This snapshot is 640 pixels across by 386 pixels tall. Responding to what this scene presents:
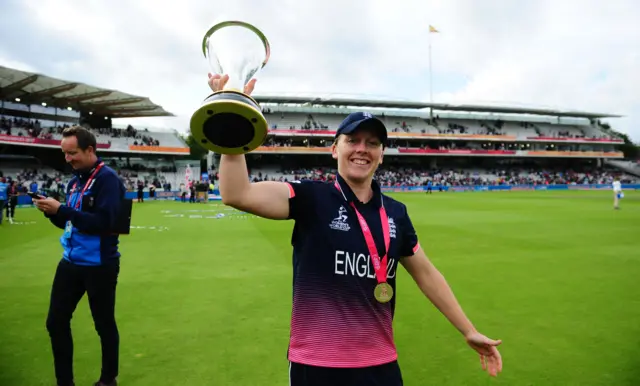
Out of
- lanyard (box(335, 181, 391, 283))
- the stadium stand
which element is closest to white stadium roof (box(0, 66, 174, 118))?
the stadium stand

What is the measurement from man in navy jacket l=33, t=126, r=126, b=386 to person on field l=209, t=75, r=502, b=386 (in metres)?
2.33

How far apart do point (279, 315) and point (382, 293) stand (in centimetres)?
412

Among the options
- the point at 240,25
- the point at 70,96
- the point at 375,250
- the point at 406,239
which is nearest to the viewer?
the point at 240,25

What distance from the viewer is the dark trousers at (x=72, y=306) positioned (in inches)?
140

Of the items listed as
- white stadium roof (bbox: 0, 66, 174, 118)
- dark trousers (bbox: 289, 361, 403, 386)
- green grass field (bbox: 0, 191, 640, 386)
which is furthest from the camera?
white stadium roof (bbox: 0, 66, 174, 118)

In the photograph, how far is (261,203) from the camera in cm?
192

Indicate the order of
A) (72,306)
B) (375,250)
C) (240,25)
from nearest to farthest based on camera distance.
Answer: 1. (240,25)
2. (375,250)
3. (72,306)

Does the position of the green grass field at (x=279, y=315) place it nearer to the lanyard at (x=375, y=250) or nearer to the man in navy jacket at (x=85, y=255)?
the man in navy jacket at (x=85, y=255)

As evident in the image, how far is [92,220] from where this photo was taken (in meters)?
3.51

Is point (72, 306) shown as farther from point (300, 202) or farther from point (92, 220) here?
point (300, 202)

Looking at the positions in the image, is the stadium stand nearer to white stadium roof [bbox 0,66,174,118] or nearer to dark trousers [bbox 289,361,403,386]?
white stadium roof [bbox 0,66,174,118]

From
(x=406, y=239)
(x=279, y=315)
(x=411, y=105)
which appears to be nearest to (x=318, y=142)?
(x=411, y=105)

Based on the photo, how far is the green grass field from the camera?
13.8 ft

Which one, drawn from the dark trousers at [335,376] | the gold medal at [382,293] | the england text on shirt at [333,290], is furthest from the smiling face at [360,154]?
the dark trousers at [335,376]
